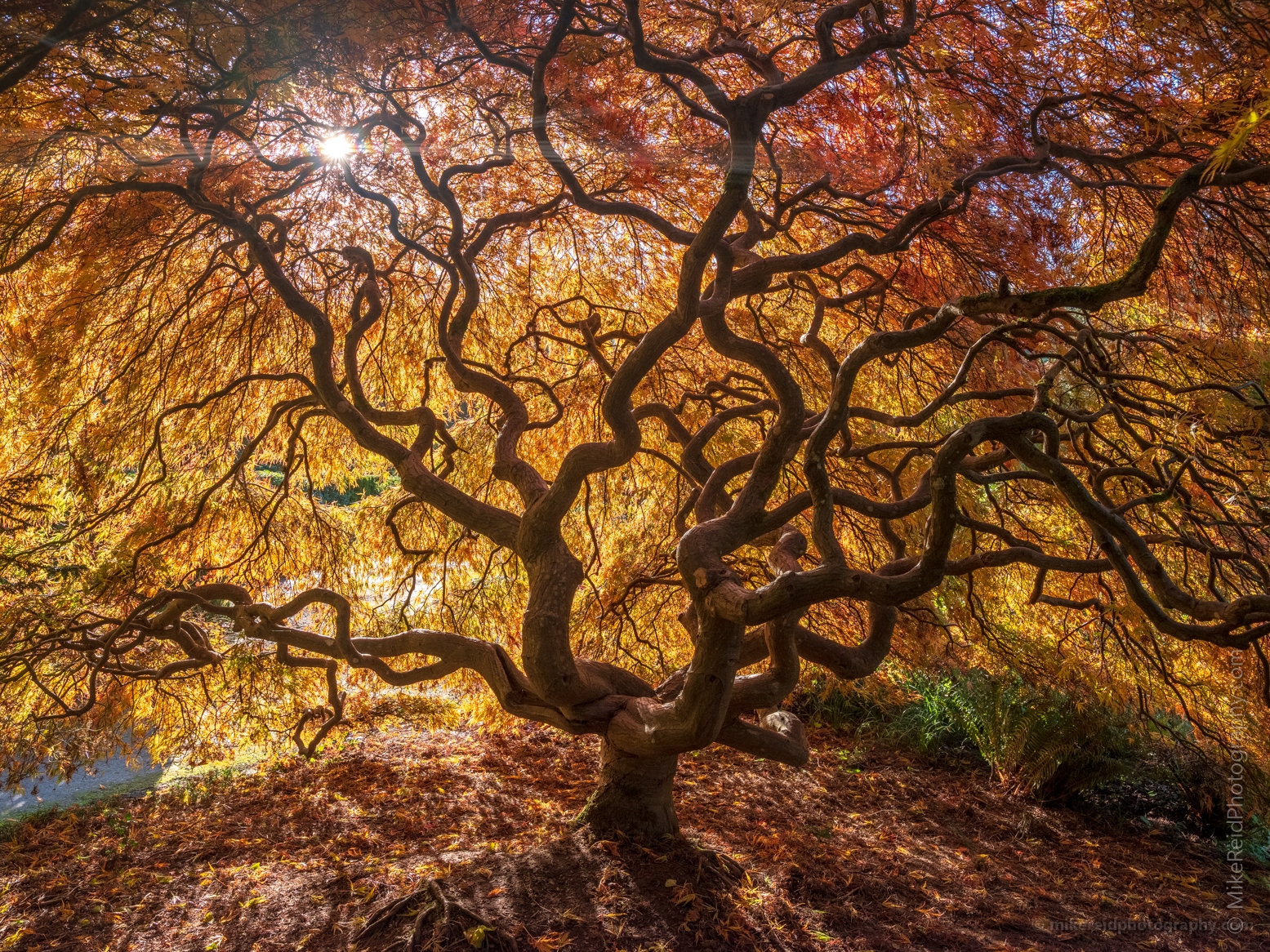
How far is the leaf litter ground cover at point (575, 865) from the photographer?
10.6 ft

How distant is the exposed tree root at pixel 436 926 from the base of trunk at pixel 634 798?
3.09 ft

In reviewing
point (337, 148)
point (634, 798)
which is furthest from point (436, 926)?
point (337, 148)

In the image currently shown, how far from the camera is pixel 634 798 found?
3.82 metres

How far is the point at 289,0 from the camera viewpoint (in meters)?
2.85

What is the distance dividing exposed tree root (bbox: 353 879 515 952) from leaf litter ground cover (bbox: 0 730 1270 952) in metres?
0.02

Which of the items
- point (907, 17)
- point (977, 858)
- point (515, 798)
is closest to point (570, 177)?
point (907, 17)

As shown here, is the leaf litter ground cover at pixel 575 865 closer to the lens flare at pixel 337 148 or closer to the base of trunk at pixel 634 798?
the base of trunk at pixel 634 798

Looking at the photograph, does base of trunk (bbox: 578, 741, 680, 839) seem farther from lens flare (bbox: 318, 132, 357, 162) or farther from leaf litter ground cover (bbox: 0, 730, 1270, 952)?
lens flare (bbox: 318, 132, 357, 162)

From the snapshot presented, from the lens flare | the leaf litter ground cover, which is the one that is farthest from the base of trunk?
the lens flare

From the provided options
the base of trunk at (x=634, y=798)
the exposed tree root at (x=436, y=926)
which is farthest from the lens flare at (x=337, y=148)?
the exposed tree root at (x=436, y=926)

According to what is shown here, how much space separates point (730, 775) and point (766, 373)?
13.3ft

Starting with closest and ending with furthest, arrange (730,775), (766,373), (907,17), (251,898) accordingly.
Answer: (907,17), (766,373), (251,898), (730,775)

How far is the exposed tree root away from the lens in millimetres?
2861

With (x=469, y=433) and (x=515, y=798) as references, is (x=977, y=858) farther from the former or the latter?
(x=469, y=433)
